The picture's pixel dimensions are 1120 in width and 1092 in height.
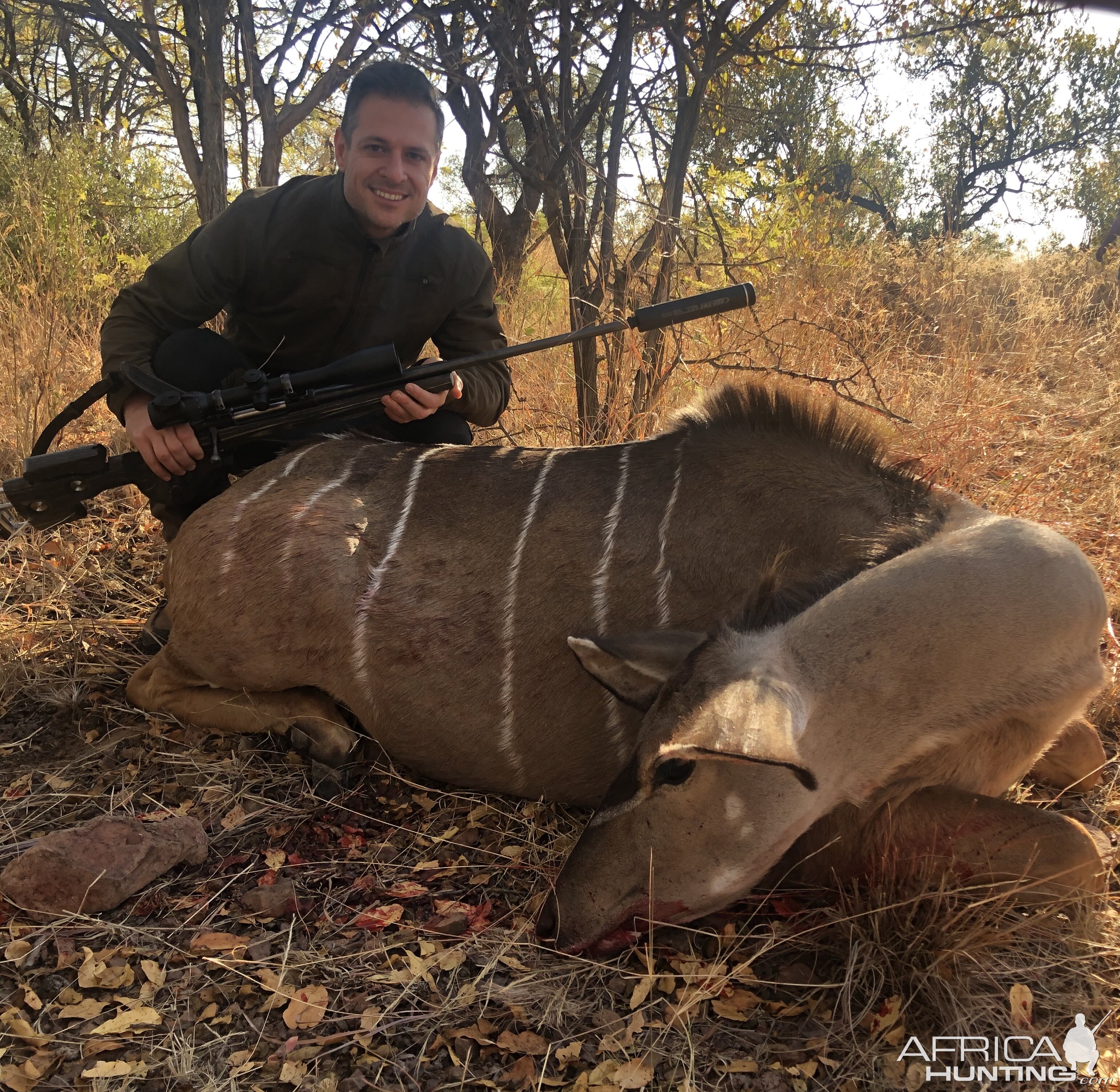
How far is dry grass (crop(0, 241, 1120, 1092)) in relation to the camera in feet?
6.17

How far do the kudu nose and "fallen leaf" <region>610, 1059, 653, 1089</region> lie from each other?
0.35 meters

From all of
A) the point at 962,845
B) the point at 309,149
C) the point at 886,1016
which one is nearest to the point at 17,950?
the point at 886,1016

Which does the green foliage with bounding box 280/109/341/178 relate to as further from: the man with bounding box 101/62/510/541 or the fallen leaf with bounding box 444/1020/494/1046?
the fallen leaf with bounding box 444/1020/494/1046

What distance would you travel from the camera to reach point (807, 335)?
17.1ft

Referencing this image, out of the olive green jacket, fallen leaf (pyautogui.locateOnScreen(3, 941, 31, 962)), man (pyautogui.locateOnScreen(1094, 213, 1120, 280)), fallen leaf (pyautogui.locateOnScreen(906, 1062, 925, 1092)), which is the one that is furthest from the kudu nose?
man (pyautogui.locateOnScreen(1094, 213, 1120, 280))

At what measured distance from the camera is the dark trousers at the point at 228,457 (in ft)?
11.4

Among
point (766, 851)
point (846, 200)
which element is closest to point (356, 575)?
point (766, 851)

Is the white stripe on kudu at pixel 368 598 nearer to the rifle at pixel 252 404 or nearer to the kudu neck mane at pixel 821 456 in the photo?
the rifle at pixel 252 404

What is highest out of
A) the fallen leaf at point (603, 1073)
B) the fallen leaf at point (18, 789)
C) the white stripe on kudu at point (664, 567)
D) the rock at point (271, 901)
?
the white stripe on kudu at point (664, 567)

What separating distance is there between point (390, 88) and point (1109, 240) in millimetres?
10390

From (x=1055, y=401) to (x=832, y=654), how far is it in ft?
14.5

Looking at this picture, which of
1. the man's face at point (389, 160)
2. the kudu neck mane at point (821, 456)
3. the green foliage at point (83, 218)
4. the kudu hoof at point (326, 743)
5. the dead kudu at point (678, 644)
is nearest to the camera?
the dead kudu at point (678, 644)

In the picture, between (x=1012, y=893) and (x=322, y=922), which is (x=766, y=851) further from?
(x=322, y=922)

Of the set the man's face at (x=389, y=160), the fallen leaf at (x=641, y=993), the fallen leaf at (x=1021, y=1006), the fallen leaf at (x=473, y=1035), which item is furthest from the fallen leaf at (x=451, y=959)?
the man's face at (x=389, y=160)
